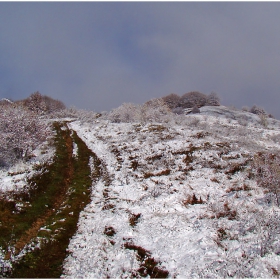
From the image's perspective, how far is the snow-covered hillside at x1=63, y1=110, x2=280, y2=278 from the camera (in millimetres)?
9500

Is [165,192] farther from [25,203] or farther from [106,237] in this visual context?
[25,203]

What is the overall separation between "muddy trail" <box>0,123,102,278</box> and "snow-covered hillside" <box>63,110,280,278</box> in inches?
26.6

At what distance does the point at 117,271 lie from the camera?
30.9ft

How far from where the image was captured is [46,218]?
43.4 ft

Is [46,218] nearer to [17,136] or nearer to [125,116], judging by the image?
A: [17,136]

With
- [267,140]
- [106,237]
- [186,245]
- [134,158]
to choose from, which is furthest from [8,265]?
[267,140]

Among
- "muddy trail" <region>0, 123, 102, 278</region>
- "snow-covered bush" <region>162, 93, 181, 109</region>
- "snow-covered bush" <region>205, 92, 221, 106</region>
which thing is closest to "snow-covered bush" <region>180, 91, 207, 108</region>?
"snow-covered bush" <region>205, 92, 221, 106</region>

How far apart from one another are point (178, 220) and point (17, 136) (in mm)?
18514

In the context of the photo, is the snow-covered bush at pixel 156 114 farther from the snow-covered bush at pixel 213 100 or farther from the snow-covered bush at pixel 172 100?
the snow-covered bush at pixel 213 100

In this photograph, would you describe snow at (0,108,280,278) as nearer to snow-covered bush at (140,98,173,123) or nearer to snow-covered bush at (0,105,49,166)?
snow-covered bush at (0,105,49,166)

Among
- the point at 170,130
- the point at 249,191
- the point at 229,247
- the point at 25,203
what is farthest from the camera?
the point at 170,130

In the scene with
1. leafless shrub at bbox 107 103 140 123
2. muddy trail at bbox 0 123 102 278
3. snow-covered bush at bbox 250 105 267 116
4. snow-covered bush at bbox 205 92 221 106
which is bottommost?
muddy trail at bbox 0 123 102 278

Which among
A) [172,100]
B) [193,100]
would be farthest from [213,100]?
[172,100]

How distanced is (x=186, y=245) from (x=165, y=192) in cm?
616
